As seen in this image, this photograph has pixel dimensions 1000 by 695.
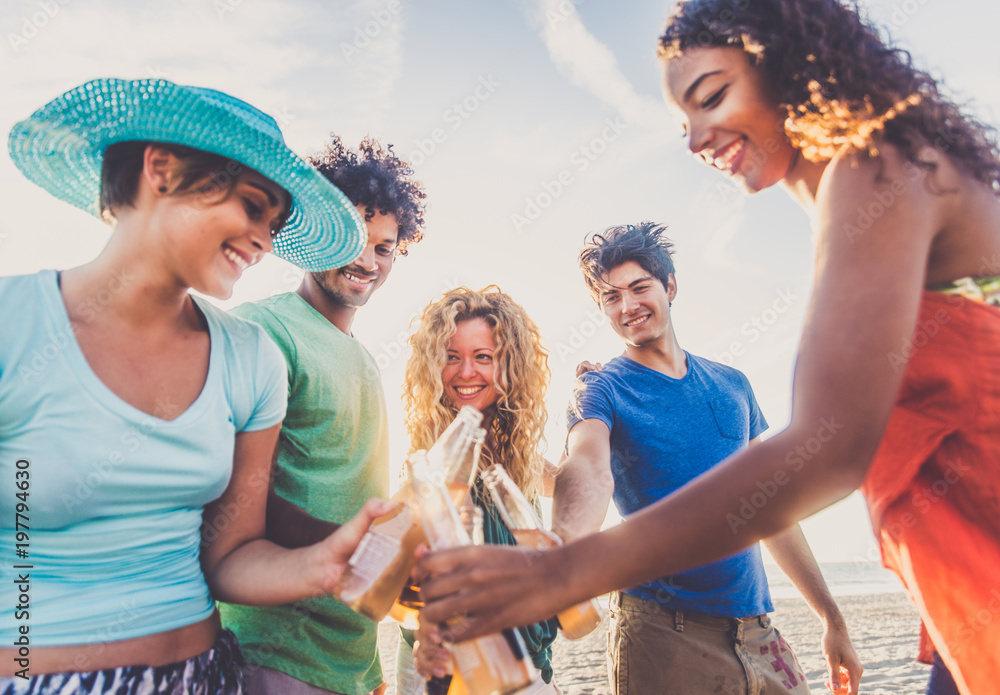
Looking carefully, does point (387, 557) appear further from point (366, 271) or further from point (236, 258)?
point (366, 271)

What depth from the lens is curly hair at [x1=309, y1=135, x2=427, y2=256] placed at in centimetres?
349

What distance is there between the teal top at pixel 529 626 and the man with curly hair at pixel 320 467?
507 millimetres

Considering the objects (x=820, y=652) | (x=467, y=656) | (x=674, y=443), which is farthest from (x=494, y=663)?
(x=820, y=652)

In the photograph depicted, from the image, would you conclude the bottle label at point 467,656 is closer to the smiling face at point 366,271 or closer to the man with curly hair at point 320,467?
the man with curly hair at point 320,467

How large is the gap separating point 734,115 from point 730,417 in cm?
223

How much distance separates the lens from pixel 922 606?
126 cm

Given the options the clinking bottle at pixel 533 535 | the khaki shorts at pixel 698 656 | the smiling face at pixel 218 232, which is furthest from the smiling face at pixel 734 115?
the khaki shorts at pixel 698 656

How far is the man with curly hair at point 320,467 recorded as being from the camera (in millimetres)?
2080

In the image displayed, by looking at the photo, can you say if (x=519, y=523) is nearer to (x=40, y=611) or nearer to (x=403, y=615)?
(x=403, y=615)

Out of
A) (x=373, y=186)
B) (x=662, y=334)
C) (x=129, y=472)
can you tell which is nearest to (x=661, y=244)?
(x=662, y=334)

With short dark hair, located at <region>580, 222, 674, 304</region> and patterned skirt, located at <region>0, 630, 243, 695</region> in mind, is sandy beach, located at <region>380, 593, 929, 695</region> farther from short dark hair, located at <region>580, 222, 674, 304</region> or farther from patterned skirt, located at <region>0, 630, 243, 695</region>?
patterned skirt, located at <region>0, 630, 243, 695</region>

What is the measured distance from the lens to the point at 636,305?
11.7 ft

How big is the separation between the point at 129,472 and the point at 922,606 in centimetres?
196

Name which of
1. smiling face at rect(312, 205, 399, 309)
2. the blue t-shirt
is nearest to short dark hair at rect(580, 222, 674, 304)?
the blue t-shirt
